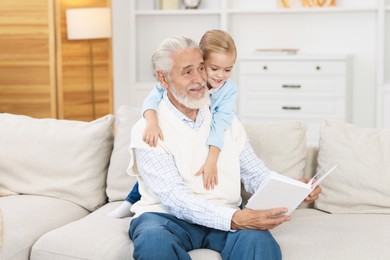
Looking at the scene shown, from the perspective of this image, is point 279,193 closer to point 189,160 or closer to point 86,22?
point 189,160

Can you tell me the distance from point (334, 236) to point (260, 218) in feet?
1.13

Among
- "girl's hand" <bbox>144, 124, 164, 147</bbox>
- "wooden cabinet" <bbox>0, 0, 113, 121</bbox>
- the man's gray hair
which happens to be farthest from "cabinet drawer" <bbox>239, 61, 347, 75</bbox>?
"girl's hand" <bbox>144, 124, 164, 147</bbox>

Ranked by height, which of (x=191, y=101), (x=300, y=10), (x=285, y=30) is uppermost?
(x=300, y=10)

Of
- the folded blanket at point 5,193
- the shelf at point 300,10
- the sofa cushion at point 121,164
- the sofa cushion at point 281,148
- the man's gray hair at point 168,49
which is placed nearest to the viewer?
the man's gray hair at point 168,49

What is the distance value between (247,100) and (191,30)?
35.5 inches

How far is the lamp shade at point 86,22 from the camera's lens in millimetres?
5773

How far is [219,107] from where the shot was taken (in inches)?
116

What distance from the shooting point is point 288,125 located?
3.19 metres

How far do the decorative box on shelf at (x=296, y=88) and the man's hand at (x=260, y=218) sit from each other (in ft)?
10.6

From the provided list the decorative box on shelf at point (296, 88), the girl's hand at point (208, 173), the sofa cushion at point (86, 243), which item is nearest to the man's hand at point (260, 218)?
the girl's hand at point (208, 173)

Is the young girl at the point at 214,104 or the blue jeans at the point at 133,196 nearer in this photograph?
the young girl at the point at 214,104

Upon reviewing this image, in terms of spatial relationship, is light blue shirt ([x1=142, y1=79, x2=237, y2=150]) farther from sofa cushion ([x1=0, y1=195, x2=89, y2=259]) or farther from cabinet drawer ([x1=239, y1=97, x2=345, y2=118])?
cabinet drawer ([x1=239, y1=97, x2=345, y2=118])

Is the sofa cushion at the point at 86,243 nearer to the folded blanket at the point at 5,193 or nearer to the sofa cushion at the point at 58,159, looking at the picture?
the sofa cushion at the point at 58,159

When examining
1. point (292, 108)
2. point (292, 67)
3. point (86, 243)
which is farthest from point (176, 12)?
point (86, 243)
